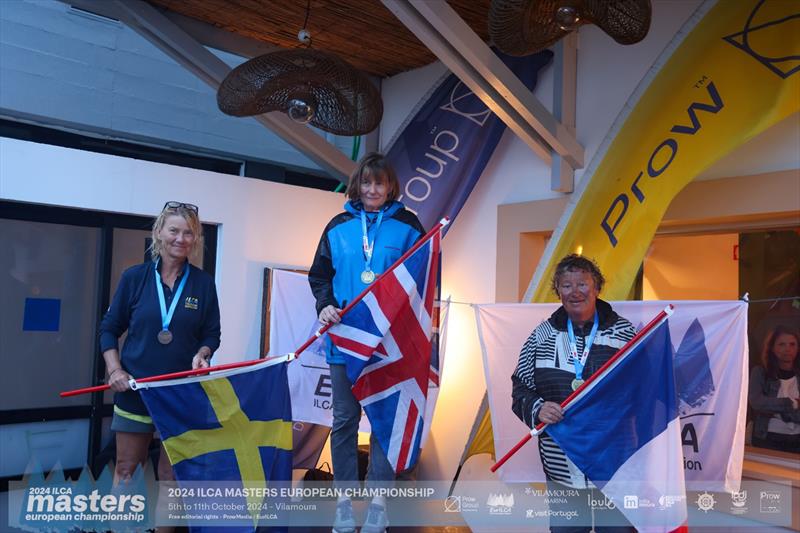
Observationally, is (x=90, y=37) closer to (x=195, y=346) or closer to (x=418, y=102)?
(x=418, y=102)

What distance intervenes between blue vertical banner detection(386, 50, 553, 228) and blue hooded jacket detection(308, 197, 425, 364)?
213 cm

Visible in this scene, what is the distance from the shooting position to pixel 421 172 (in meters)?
5.38

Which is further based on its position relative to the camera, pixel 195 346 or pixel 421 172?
pixel 421 172

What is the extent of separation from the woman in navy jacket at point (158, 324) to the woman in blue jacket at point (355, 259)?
0.47 meters

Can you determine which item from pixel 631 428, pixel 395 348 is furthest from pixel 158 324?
pixel 631 428

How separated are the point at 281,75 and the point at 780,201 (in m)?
2.56

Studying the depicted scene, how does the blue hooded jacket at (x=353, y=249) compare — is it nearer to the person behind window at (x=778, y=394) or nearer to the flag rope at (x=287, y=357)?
the flag rope at (x=287, y=357)

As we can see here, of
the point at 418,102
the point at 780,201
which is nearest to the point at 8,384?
the point at 418,102

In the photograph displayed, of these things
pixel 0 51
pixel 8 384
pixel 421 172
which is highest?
pixel 0 51

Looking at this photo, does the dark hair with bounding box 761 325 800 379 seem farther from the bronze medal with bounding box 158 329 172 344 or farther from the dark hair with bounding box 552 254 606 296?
the bronze medal with bounding box 158 329 172 344

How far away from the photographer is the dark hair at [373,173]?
3.02 metres

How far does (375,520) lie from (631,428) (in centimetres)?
98

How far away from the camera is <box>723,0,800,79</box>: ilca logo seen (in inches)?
137

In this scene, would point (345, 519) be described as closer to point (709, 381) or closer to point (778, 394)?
point (709, 381)
